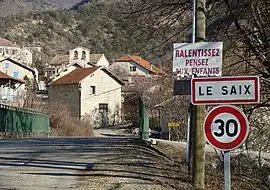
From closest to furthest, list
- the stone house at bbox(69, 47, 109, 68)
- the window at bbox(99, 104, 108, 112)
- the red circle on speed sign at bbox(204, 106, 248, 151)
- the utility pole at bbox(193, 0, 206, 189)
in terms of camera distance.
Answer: the red circle on speed sign at bbox(204, 106, 248, 151) → the utility pole at bbox(193, 0, 206, 189) → the window at bbox(99, 104, 108, 112) → the stone house at bbox(69, 47, 109, 68)

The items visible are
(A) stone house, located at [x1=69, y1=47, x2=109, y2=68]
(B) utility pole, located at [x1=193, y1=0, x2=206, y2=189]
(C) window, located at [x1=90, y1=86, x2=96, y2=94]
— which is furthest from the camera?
(A) stone house, located at [x1=69, y1=47, x2=109, y2=68]

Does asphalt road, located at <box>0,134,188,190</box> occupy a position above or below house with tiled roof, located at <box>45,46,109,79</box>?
below

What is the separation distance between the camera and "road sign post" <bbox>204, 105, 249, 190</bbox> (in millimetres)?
7746

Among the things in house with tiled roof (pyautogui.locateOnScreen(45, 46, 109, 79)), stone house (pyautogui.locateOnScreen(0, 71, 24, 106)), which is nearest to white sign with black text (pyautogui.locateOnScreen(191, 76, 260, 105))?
stone house (pyautogui.locateOnScreen(0, 71, 24, 106))

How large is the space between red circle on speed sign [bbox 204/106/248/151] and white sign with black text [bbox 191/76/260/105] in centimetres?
34

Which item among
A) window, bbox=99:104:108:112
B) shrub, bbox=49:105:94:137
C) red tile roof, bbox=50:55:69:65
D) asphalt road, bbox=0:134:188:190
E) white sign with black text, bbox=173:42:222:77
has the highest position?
red tile roof, bbox=50:55:69:65

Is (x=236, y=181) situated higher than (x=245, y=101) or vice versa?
(x=245, y=101)

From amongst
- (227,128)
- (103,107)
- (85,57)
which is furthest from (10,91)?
(227,128)

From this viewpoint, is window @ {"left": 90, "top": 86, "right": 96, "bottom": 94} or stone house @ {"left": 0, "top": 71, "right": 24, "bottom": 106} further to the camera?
window @ {"left": 90, "top": 86, "right": 96, "bottom": 94}

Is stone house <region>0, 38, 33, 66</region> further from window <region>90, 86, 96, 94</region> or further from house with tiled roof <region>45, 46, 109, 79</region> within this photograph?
window <region>90, 86, 96, 94</region>

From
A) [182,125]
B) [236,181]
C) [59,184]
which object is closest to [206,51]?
[59,184]

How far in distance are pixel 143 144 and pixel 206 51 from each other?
11.5 m

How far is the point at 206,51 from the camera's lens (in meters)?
11.1

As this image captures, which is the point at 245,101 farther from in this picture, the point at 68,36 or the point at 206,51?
the point at 68,36
